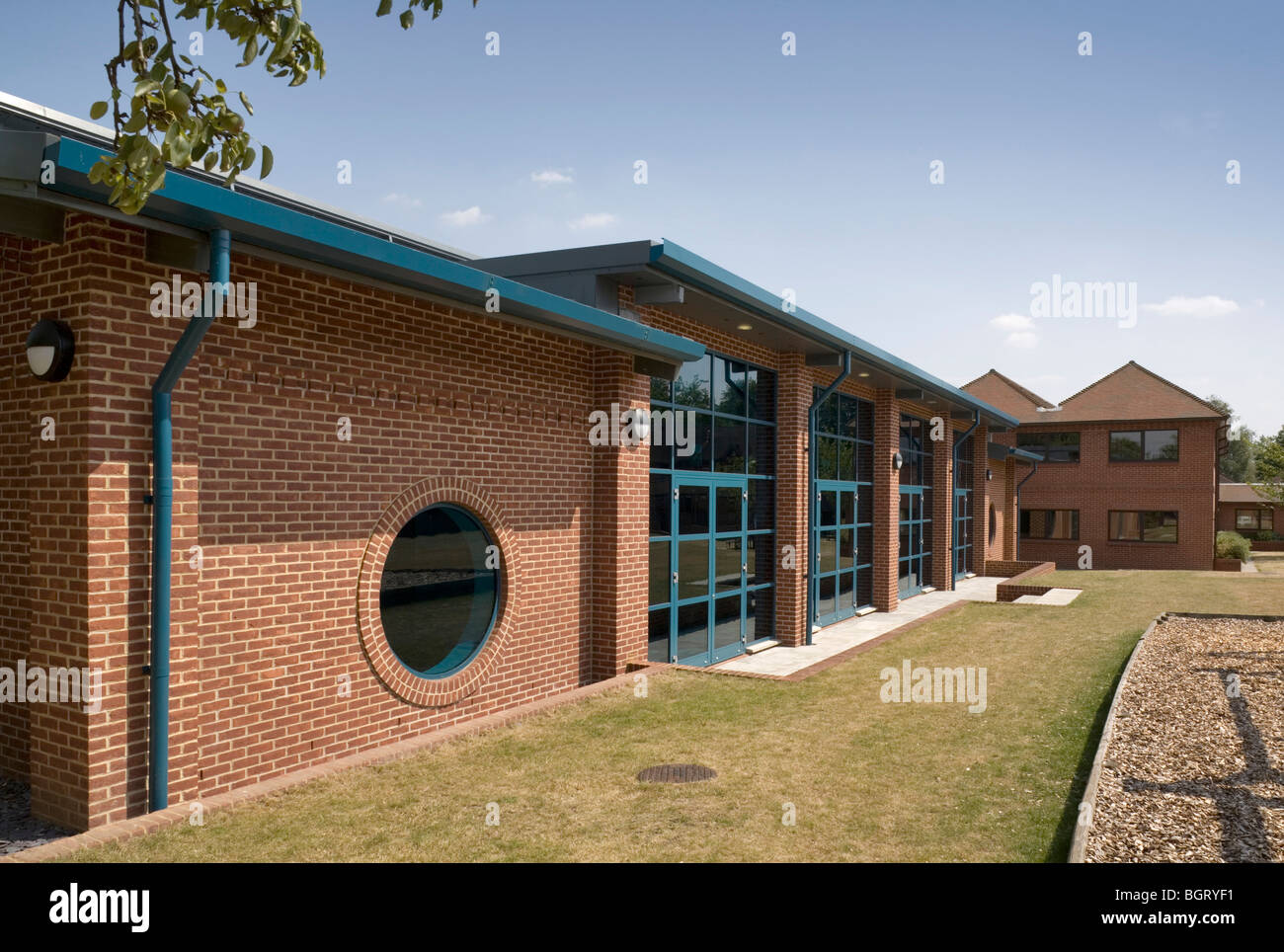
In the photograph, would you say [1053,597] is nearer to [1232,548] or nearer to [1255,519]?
[1232,548]

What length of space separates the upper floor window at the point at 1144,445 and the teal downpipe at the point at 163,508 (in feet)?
125

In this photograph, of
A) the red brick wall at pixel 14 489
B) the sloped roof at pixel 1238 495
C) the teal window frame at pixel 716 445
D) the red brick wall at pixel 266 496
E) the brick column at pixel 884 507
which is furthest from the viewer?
the sloped roof at pixel 1238 495

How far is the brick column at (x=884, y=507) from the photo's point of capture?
19172 millimetres

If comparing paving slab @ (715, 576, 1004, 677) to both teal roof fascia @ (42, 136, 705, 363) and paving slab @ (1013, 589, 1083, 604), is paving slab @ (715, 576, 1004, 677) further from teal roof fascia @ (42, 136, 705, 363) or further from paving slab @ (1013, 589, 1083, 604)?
teal roof fascia @ (42, 136, 705, 363)

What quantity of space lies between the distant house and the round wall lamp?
61.1 metres

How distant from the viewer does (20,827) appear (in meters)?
5.55

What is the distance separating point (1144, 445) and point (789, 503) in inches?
1117

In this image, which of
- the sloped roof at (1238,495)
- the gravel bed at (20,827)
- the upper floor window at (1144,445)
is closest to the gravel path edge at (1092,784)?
the gravel bed at (20,827)

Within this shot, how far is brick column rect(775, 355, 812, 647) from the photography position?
1453 centimetres
